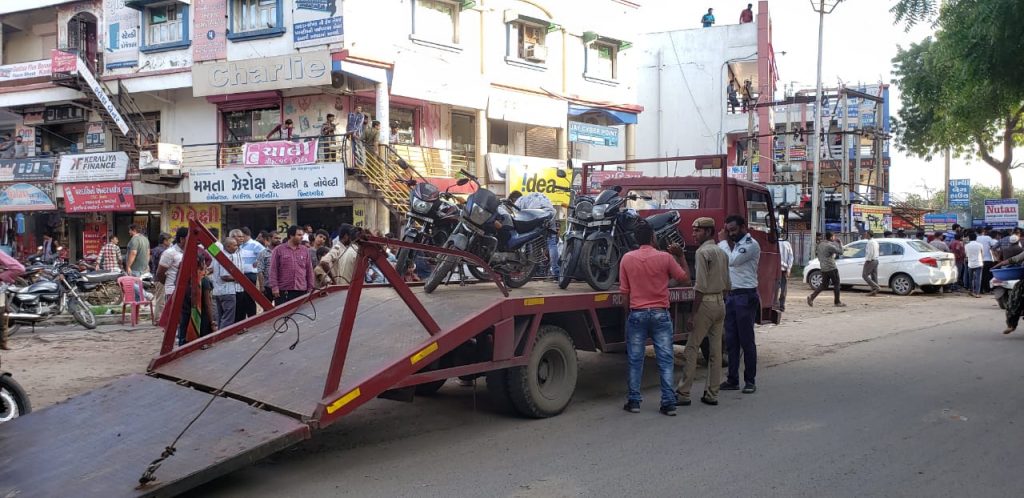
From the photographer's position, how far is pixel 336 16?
19062 mm

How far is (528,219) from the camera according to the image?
835 cm

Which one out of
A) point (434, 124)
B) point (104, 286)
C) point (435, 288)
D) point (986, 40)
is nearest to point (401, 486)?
point (435, 288)

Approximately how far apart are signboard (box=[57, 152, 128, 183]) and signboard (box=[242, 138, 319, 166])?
480 centimetres

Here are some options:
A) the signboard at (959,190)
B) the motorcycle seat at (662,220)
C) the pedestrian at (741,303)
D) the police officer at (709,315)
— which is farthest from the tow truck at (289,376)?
the signboard at (959,190)

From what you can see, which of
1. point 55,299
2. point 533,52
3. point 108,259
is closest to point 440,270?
point 55,299

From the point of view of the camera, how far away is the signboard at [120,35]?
22141 mm

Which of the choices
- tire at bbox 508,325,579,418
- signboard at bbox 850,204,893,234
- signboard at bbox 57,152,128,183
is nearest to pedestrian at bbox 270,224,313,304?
tire at bbox 508,325,579,418

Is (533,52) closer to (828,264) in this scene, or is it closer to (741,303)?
(828,264)

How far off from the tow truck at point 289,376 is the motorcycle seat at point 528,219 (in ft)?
2.72

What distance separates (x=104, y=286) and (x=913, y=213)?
3550 centimetres

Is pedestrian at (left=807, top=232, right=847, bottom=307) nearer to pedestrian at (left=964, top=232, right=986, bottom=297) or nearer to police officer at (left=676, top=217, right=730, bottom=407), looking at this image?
pedestrian at (left=964, top=232, right=986, bottom=297)

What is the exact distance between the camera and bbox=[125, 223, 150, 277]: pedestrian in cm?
1468

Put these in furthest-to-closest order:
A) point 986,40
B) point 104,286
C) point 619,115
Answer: point 619,115 → point 104,286 → point 986,40

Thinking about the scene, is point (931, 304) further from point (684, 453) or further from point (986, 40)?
point (684, 453)
